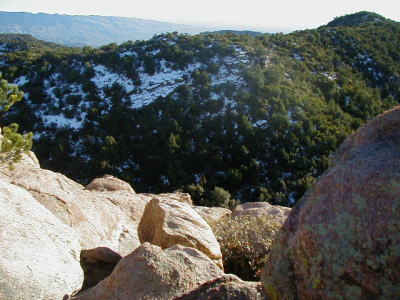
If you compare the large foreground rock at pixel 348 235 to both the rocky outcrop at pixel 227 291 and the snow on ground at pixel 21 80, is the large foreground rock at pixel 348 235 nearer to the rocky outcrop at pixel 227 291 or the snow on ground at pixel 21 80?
the rocky outcrop at pixel 227 291

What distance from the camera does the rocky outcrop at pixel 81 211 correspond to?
8.22 metres

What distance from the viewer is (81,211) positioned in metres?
8.89

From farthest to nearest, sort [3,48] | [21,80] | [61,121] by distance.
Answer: [3,48] → [21,80] → [61,121]

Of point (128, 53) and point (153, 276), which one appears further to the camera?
point (128, 53)

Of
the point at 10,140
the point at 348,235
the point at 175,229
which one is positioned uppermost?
the point at 348,235

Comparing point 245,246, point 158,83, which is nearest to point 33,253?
point 245,246

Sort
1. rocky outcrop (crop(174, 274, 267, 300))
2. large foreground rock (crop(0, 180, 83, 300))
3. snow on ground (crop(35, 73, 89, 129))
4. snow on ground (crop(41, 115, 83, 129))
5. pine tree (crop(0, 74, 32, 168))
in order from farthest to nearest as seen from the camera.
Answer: snow on ground (crop(35, 73, 89, 129)) → snow on ground (crop(41, 115, 83, 129)) → pine tree (crop(0, 74, 32, 168)) → large foreground rock (crop(0, 180, 83, 300)) → rocky outcrop (crop(174, 274, 267, 300))

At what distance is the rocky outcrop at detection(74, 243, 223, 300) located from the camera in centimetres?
430

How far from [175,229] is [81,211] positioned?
9.54 ft

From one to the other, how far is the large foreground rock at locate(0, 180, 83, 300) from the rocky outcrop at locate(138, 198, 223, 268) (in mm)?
1622

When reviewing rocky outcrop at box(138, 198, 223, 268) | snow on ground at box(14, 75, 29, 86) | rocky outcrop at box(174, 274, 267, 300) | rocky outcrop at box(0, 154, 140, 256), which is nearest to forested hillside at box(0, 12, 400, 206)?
snow on ground at box(14, 75, 29, 86)

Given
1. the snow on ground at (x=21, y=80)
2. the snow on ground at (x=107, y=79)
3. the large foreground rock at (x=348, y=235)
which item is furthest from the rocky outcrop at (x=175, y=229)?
the snow on ground at (x=21, y=80)

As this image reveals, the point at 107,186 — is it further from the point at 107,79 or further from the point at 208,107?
the point at 107,79

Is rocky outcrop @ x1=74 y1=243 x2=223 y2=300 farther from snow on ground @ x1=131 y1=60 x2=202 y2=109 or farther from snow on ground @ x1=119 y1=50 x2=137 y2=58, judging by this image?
snow on ground @ x1=119 y1=50 x2=137 y2=58
